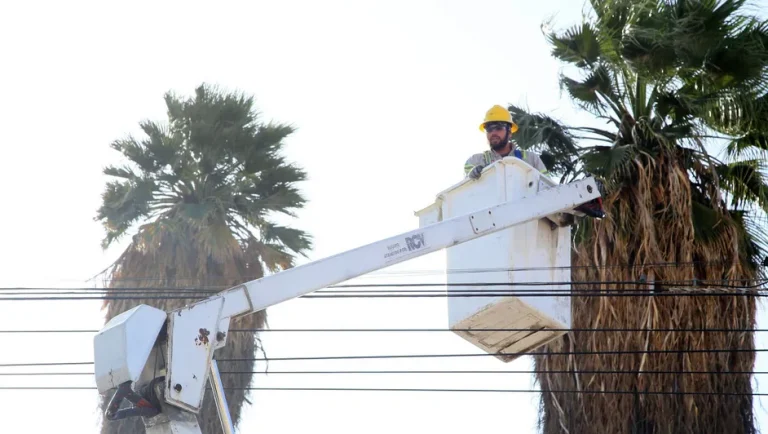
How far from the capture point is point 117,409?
7273 mm

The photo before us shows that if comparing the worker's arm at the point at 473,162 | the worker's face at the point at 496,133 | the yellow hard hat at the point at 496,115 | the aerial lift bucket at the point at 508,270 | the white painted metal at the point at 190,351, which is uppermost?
the yellow hard hat at the point at 496,115

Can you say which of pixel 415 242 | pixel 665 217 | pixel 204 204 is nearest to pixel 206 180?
pixel 204 204

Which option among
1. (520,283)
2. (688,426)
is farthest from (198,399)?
(688,426)

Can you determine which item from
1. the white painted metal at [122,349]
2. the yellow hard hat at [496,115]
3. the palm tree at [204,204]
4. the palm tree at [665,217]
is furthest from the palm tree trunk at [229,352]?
the white painted metal at [122,349]

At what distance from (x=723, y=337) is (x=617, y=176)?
2477 mm

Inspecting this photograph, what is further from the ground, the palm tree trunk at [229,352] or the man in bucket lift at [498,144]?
the man in bucket lift at [498,144]

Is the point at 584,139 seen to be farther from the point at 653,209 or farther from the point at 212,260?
the point at 212,260

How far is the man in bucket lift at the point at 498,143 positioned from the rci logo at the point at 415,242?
6.59ft

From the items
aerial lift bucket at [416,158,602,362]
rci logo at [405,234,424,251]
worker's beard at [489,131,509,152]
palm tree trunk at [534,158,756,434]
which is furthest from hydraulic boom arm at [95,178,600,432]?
palm tree trunk at [534,158,756,434]

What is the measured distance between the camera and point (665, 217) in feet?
54.8

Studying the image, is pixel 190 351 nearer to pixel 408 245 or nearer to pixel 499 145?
pixel 408 245

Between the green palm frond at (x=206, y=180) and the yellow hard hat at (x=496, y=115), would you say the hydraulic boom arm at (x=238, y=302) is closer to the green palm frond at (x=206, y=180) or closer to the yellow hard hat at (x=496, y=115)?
the yellow hard hat at (x=496, y=115)

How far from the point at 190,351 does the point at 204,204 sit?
14.8m

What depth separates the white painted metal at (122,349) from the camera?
7090 mm
